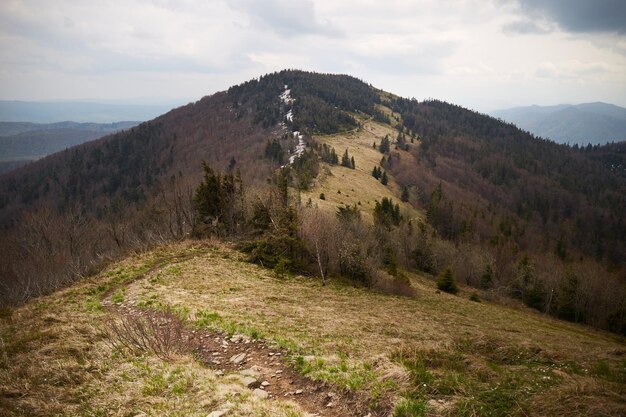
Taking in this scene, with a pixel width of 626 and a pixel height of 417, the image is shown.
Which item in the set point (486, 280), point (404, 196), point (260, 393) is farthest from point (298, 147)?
point (260, 393)

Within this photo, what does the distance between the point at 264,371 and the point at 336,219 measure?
44243 millimetres

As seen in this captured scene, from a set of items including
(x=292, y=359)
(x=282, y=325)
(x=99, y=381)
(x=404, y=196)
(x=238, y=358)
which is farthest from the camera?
(x=404, y=196)

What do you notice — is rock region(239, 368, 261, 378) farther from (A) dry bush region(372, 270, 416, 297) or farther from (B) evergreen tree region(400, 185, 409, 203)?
(B) evergreen tree region(400, 185, 409, 203)

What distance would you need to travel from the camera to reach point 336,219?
5644 cm

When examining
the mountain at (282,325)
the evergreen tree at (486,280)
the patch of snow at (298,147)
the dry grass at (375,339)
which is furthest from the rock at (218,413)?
the patch of snow at (298,147)

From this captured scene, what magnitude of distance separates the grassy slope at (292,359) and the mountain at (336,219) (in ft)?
45.7

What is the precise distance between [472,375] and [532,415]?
95.3 inches

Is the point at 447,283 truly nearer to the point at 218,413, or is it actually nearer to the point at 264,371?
the point at 264,371

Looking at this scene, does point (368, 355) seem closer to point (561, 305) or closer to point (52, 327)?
point (52, 327)

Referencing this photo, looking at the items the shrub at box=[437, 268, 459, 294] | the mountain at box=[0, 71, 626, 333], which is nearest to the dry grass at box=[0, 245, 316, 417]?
the mountain at box=[0, 71, 626, 333]

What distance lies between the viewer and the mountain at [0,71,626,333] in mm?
42094

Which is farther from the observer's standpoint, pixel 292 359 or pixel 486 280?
pixel 486 280

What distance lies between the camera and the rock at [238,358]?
45.4ft

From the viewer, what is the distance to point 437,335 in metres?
20.8
